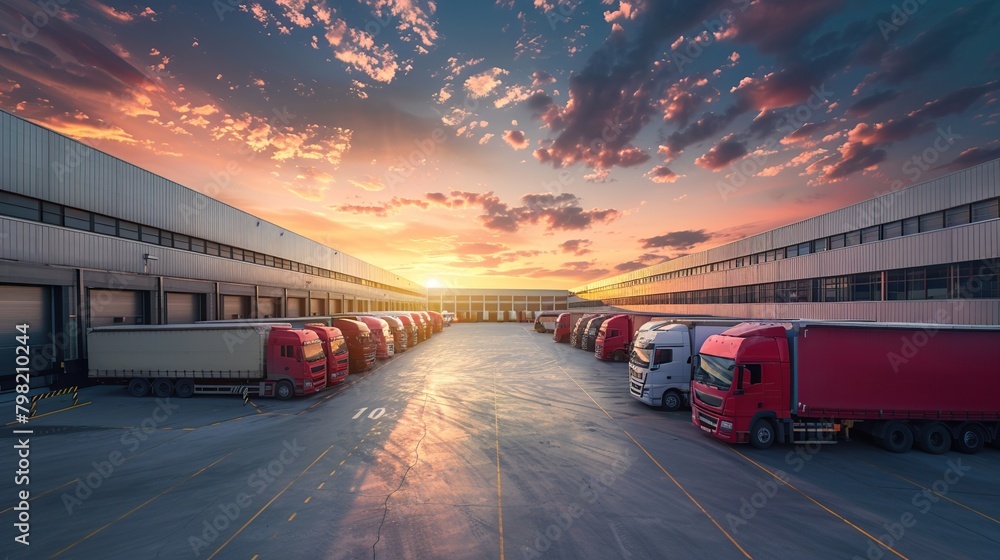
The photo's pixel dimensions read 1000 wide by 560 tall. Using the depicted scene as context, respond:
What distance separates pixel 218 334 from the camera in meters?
20.1

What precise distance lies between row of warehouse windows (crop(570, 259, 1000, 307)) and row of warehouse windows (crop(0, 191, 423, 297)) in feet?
164

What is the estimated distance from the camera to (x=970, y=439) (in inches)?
518

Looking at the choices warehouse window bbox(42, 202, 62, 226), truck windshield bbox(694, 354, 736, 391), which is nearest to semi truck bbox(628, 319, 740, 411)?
truck windshield bbox(694, 354, 736, 391)

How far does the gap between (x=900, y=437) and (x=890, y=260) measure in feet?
60.3

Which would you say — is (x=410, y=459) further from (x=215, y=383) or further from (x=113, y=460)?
(x=215, y=383)

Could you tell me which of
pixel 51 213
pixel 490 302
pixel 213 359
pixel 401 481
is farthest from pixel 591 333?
pixel 490 302

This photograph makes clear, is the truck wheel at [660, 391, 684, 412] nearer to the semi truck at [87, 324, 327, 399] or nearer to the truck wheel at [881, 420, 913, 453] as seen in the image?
the truck wheel at [881, 420, 913, 453]

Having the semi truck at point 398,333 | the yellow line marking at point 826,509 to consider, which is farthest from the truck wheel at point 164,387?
the yellow line marking at point 826,509

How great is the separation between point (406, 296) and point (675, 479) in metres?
96.0

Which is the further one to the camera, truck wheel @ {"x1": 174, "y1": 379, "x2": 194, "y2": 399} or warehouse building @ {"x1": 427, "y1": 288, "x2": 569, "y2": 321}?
warehouse building @ {"x1": 427, "y1": 288, "x2": 569, "y2": 321}

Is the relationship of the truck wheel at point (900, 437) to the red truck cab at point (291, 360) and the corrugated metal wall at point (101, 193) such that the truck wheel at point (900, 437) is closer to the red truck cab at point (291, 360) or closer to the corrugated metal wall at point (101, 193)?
the red truck cab at point (291, 360)

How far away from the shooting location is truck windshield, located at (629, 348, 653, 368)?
1853 cm

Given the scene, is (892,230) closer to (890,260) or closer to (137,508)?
(890,260)

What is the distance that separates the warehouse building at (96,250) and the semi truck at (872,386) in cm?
3325
